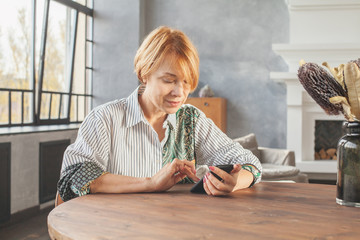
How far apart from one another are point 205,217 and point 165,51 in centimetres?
68

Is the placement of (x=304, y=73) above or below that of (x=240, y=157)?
above

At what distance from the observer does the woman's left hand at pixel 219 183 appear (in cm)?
143

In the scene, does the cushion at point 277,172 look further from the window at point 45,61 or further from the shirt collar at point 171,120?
the window at point 45,61

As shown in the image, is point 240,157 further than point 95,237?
Yes

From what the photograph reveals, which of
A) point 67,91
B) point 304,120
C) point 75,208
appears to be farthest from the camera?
point 304,120

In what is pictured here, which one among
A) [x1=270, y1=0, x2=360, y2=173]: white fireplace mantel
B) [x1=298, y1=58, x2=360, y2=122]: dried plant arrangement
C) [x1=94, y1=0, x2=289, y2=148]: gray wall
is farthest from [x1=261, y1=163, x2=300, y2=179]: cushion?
[x1=298, y1=58, x2=360, y2=122]: dried plant arrangement

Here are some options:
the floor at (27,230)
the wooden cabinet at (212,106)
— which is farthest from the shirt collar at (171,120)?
the wooden cabinet at (212,106)

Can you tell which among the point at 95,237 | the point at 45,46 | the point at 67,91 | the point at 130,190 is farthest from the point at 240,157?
the point at 67,91

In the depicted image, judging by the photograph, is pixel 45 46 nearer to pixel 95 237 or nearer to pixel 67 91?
pixel 67 91

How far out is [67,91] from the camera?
18.8 ft

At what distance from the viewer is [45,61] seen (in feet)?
16.8

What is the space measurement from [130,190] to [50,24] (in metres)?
4.23

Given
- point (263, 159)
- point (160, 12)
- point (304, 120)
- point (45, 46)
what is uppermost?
point (160, 12)

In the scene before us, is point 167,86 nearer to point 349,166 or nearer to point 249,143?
point 349,166
